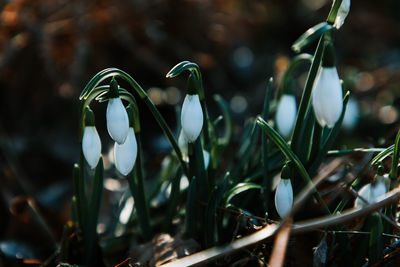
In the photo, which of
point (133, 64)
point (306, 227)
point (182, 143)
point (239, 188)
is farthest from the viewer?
point (133, 64)

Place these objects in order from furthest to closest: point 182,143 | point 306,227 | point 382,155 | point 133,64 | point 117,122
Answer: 1. point 133,64
2. point 182,143
3. point 382,155
4. point 117,122
5. point 306,227

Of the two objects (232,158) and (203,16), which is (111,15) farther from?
(232,158)

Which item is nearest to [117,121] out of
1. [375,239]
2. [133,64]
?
[375,239]

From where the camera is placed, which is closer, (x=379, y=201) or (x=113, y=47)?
(x=379, y=201)

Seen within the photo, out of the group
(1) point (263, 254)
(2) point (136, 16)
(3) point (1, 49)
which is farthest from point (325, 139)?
(3) point (1, 49)

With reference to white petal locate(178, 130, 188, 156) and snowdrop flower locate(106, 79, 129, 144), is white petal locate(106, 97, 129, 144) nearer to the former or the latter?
snowdrop flower locate(106, 79, 129, 144)

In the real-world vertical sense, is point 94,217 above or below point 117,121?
below

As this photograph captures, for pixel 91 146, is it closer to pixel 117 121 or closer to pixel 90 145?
pixel 90 145
